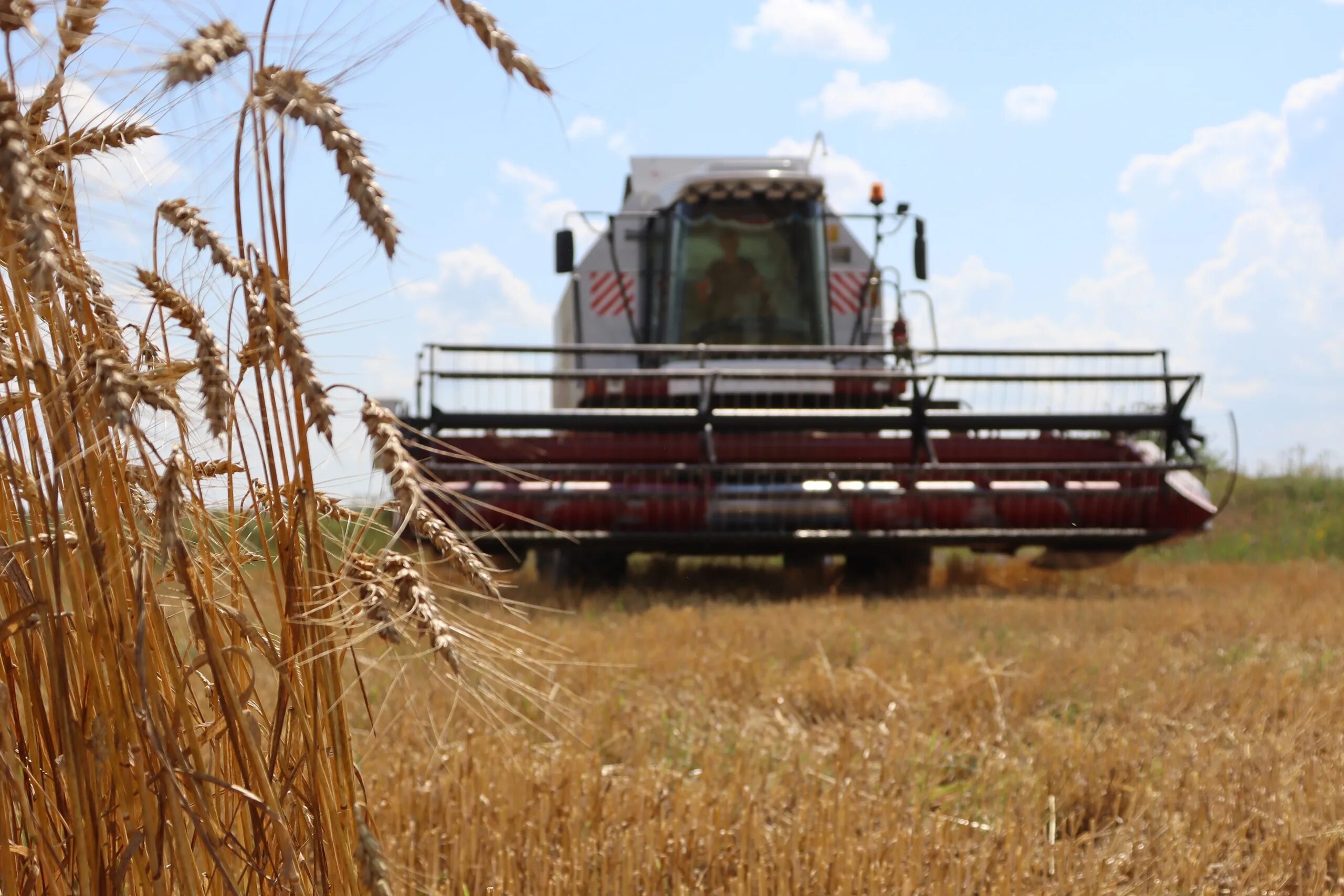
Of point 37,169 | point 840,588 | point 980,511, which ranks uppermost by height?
point 37,169

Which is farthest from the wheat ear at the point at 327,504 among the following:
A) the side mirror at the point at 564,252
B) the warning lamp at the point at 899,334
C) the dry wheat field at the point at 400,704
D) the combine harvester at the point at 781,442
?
the warning lamp at the point at 899,334

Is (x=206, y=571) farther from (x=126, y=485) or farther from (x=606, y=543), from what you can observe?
(x=606, y=543)

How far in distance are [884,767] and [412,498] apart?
7.25ft

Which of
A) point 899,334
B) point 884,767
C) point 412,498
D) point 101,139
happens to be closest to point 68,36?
point 101,139

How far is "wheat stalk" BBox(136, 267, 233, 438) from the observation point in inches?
36.8

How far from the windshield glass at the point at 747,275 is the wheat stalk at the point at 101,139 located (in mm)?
8483

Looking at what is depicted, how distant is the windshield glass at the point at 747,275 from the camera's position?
9672 millimetres

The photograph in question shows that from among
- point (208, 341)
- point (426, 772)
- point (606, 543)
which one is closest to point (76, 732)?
point (208, 341)

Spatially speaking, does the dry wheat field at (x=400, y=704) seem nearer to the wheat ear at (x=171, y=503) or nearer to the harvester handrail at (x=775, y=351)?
the wheat ear at (x=171, y=503)

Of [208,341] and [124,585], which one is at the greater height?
[208,341]

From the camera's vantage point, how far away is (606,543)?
7.83 meters

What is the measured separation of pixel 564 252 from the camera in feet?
30.9

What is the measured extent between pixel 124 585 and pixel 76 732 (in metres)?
0.14

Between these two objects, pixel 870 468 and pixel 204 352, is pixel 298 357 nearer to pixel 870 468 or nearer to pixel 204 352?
pixel 204 352
